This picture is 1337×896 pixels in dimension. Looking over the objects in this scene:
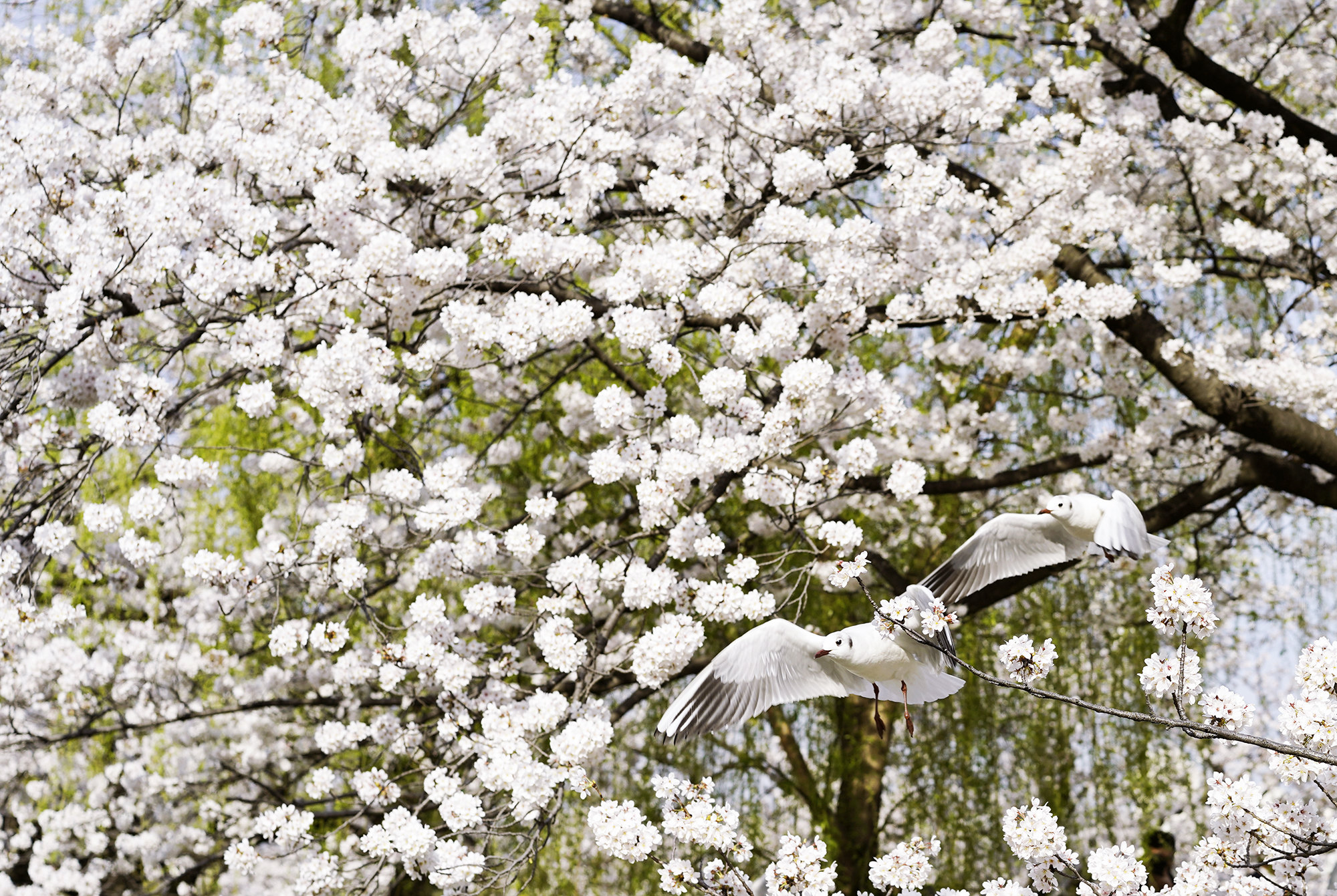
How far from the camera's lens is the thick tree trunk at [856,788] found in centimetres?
821

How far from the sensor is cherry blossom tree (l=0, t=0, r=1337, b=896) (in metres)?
4.45

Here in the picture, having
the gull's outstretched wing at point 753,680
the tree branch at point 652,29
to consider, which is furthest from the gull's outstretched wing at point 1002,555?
the tree branch at point 652,29

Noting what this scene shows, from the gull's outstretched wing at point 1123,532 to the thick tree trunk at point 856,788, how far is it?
14.7ft

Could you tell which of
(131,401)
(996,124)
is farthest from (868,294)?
(131,401)

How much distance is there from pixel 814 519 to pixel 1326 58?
491 cm

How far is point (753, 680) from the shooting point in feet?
12.7

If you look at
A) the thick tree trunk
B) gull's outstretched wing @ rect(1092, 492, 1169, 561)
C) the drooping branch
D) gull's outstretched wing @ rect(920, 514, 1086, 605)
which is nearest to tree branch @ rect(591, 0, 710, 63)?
the drooping branch

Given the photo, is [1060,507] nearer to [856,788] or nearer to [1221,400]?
[1221,400]

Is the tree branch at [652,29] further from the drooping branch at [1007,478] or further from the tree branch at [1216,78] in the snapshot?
the drooping branch at [1007,478]

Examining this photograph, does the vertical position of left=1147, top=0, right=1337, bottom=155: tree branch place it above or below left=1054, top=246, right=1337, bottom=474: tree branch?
above

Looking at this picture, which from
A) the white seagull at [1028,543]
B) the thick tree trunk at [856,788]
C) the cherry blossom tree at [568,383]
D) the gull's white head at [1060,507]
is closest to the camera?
the white seagull at [1028,543]

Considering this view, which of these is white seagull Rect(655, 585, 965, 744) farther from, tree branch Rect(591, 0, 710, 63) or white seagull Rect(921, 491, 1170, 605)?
tree branch Rect(591, 0, 710, 63)

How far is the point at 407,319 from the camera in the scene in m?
4.86

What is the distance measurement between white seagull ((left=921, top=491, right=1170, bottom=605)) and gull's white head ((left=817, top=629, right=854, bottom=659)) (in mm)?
658
